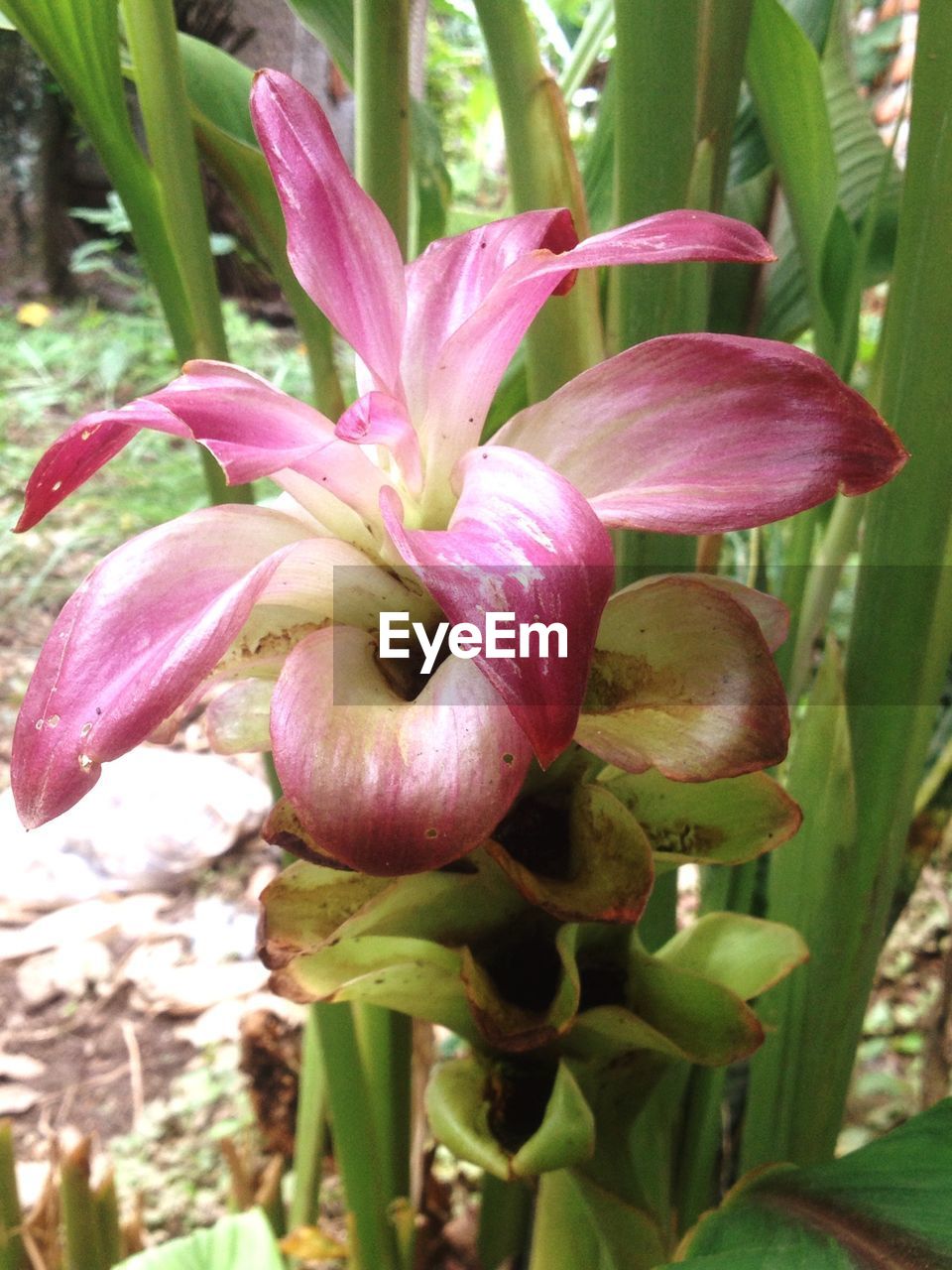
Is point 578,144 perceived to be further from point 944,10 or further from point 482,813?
point 482,813

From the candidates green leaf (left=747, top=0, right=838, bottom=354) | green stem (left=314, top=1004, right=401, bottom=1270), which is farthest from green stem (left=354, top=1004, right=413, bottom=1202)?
green leaf (left=747, top=0, right=838, bottom=354)

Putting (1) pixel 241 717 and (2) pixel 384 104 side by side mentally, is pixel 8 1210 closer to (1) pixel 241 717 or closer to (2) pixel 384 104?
(1) pixel 241 717

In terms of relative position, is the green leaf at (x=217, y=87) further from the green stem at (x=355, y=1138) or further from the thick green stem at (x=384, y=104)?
the green stem at (x=355, y=1138)

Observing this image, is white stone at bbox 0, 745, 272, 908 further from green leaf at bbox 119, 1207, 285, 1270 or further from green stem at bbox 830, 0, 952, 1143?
green stem at bbox 830, 0, 952, 1143

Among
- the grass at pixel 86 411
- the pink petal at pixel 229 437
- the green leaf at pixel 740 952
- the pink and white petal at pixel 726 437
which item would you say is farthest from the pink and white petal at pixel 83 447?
the grass at pixel 86 411

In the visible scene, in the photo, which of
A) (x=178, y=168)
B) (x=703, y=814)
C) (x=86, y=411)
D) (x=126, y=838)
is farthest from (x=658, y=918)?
(x=86, y=411)

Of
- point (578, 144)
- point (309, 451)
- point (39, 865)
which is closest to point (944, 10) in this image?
point (309, 451)
